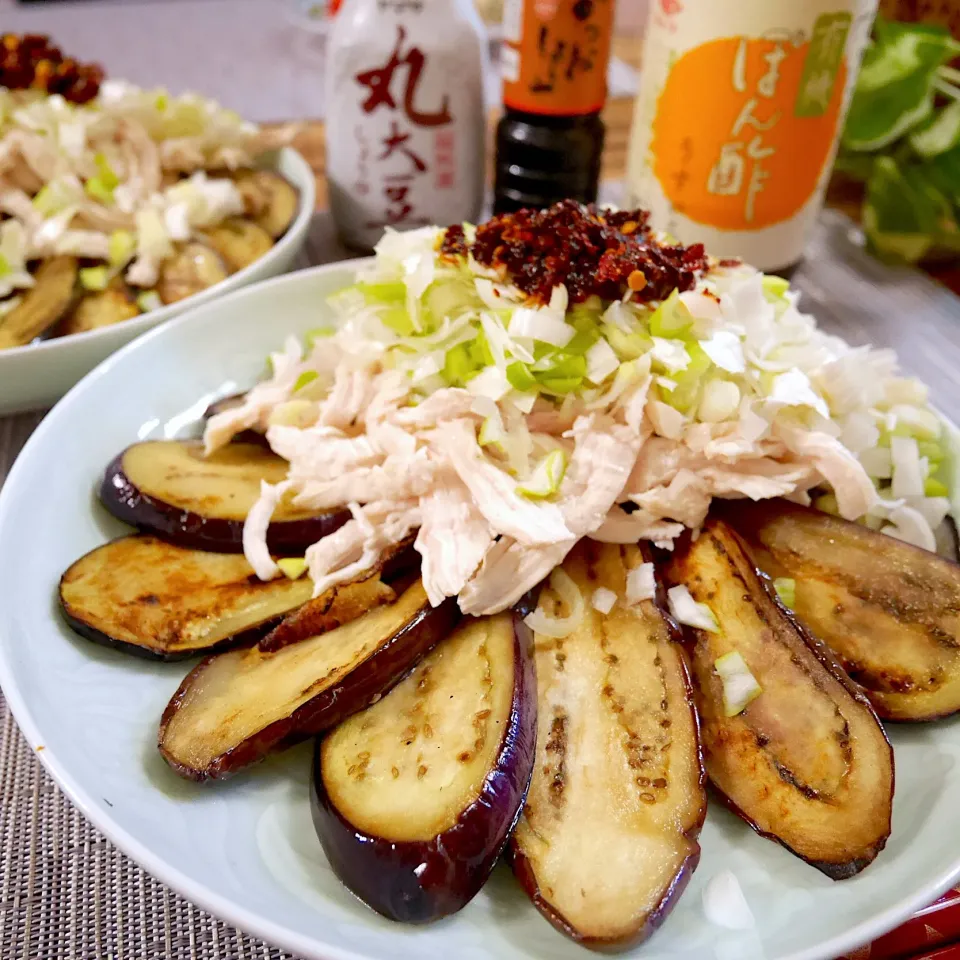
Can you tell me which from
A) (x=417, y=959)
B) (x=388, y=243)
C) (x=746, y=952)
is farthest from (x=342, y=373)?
(x=746, y=952)

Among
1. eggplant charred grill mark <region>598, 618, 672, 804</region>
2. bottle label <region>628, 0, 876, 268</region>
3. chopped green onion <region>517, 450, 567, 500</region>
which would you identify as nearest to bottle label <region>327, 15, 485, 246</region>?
bottle label <region>628, 0, 876, 268</region>

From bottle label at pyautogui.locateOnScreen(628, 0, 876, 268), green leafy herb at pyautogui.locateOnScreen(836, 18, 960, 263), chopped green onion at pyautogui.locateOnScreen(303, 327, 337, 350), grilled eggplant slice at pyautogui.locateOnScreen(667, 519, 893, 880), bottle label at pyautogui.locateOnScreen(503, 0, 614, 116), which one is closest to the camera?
grilled eggplant slice at pyautogui.locateOnScreen(667, 519, 893, 880)

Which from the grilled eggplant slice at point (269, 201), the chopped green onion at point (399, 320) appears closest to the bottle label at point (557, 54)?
the grilled eggplant slice at point (269, 201)

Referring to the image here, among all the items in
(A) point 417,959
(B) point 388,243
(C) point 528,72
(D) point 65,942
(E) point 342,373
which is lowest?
(D) point 65,942

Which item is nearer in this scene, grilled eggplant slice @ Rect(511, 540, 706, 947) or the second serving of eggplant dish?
grilled eggplant slice @ Rect(511, 540, 706, 947)

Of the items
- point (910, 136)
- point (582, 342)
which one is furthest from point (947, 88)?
point (582, 342)

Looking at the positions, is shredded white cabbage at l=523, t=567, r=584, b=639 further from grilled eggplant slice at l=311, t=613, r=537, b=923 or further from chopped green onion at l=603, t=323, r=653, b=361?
chopped green onion at l=603, t=323, r=653, b=361

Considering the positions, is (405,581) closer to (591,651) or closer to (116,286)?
(591,651)
